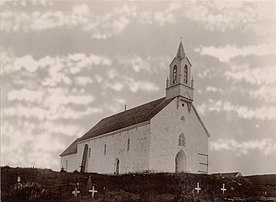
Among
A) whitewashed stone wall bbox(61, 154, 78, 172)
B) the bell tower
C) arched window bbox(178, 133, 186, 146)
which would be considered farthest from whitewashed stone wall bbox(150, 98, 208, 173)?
whitewashed stone wall bbox(61, 154, 78, 172)

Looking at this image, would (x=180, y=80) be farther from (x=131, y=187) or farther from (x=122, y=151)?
(x=131, y=187)

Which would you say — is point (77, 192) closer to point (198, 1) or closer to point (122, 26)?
point (122, 26)

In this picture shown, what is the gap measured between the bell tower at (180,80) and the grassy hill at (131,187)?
4866 mm

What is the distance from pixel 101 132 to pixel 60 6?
12.0 metres

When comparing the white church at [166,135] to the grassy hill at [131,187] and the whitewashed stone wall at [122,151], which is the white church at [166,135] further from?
the grassy hill at [131,187]

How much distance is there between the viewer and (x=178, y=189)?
45.1 ft

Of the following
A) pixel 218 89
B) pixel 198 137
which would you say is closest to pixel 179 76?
pixel 198 137

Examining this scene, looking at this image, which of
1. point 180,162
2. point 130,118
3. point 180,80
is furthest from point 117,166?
point 180,80

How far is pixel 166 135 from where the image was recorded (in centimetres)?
1898

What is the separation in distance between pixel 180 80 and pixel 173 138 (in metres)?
2.47

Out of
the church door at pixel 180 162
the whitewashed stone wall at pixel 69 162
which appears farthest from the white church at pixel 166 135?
the whitewashed stone wall at pixel 69 162

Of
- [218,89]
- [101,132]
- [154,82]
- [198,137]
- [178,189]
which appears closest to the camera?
[178,189]

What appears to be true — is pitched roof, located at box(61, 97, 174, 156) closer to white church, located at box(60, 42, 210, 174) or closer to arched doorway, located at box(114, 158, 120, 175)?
white church, located at box(60, 42, 210, 174)

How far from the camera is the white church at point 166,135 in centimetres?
1867
